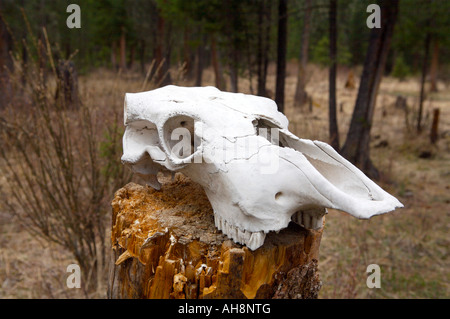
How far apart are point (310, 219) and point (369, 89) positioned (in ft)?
14.3

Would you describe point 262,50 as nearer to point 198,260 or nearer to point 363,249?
point 363,249

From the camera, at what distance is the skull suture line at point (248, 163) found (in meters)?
1.54

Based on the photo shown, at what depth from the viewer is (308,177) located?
1520 mm

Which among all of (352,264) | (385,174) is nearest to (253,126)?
(352,264)

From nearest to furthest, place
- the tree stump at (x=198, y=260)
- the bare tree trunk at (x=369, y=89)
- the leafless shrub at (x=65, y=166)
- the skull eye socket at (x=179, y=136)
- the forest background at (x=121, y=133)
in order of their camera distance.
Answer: the tree stump at (x=198, y=260) → the skull eye socket at (x=179, y=136) → the leafless shrub at (x=65, y=166) → the forest background at (x=121, y=133) → the bare tree trunk at (x=369, y=89)

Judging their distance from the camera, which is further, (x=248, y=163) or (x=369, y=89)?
(x=369, y=89)

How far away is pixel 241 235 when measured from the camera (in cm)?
165

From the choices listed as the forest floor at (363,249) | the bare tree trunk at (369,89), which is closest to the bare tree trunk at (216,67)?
the forest floor at (363,249)

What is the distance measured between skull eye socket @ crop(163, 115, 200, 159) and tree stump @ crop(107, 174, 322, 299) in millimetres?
331

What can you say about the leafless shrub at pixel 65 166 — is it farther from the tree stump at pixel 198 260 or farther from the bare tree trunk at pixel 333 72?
the bare tree trunk at pixel 333 72

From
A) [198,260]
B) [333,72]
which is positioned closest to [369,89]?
[333,72]

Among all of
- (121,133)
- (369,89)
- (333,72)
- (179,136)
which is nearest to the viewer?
(179,136)

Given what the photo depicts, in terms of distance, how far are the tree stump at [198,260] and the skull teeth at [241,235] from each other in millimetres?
34
